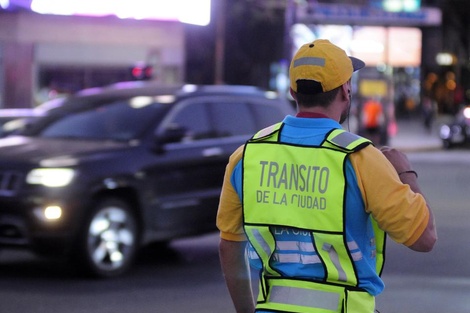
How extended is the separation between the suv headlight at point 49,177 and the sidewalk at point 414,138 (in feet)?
75.2

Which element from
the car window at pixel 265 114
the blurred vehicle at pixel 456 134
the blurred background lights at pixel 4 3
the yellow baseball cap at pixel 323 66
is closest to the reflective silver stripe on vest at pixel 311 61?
the yellow baseball cap at pixel 323 66

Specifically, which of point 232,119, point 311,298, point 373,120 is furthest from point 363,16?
point 311,298

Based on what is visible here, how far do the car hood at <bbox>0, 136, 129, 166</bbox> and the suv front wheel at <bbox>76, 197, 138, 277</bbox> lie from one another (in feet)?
1.59

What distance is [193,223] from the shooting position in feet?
34.0

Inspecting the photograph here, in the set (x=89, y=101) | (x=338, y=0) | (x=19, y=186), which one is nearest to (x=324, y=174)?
(x=19, y=186)

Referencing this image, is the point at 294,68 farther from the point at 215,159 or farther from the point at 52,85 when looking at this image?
the point at 52,85

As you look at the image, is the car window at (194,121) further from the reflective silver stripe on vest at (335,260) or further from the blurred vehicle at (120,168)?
the reflective silver stripe on vest at (335,260)

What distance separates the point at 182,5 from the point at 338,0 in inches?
723

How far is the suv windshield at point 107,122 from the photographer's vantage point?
33.6 feet

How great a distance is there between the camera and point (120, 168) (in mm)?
9641

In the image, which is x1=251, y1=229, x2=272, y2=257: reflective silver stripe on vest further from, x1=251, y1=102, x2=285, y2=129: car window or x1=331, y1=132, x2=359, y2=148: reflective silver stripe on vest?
x1=251, y1=102, x2=285, y2=129: car window

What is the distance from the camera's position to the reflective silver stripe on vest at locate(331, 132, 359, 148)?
3.02 meters

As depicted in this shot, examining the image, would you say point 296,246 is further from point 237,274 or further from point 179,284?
point 179,284

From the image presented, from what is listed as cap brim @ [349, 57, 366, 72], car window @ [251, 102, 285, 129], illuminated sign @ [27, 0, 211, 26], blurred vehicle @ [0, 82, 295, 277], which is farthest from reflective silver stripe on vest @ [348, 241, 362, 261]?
illuminated sign @ [27, 0, 211, 26]
